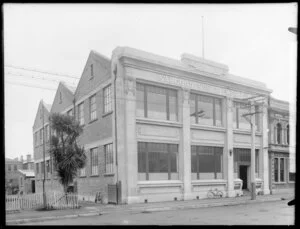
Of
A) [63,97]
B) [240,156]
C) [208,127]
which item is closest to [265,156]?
[240,156]

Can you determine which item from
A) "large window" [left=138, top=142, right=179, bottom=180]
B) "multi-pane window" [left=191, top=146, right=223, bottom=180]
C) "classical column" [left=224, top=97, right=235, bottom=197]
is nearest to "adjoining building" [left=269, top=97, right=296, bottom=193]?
"classical column" [left=224, top=97, right=235, bottom=197]

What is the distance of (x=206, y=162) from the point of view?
25.1 metres

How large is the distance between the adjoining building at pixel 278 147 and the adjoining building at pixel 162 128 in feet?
5.05

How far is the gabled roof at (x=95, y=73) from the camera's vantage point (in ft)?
75.7

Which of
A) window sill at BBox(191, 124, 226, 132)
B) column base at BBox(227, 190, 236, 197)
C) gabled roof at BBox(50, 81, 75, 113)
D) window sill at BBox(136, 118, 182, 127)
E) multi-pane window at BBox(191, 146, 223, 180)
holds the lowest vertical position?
column base at BBox(227, 190, 236, 197)

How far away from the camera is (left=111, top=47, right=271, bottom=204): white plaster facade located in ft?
68.8

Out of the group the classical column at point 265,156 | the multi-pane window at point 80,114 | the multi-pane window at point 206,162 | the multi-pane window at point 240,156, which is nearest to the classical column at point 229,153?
the multi-pane window at point 206,162

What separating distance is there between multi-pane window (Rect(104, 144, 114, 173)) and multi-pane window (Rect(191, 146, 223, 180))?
5786 mm

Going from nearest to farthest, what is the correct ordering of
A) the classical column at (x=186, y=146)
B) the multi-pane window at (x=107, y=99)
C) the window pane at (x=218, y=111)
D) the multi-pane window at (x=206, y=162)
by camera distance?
the multi-pane window at (x=107, y=99)
the classical column at (x=186, y=146)
the multi-pane window at (x=206, y=162)
the window pane at (x=218, y=111)

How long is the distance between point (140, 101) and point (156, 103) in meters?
1.28

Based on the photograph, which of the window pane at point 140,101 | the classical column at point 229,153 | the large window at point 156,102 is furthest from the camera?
the classical column at point 229,153

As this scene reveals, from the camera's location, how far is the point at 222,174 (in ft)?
86.0

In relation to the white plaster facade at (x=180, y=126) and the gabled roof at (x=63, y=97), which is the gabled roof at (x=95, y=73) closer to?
the white plaster facade at (x=180, y=126)

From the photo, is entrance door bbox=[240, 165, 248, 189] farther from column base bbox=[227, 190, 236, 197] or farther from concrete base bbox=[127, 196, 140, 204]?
concrete base bbox=[127, 196, 140, 204]
